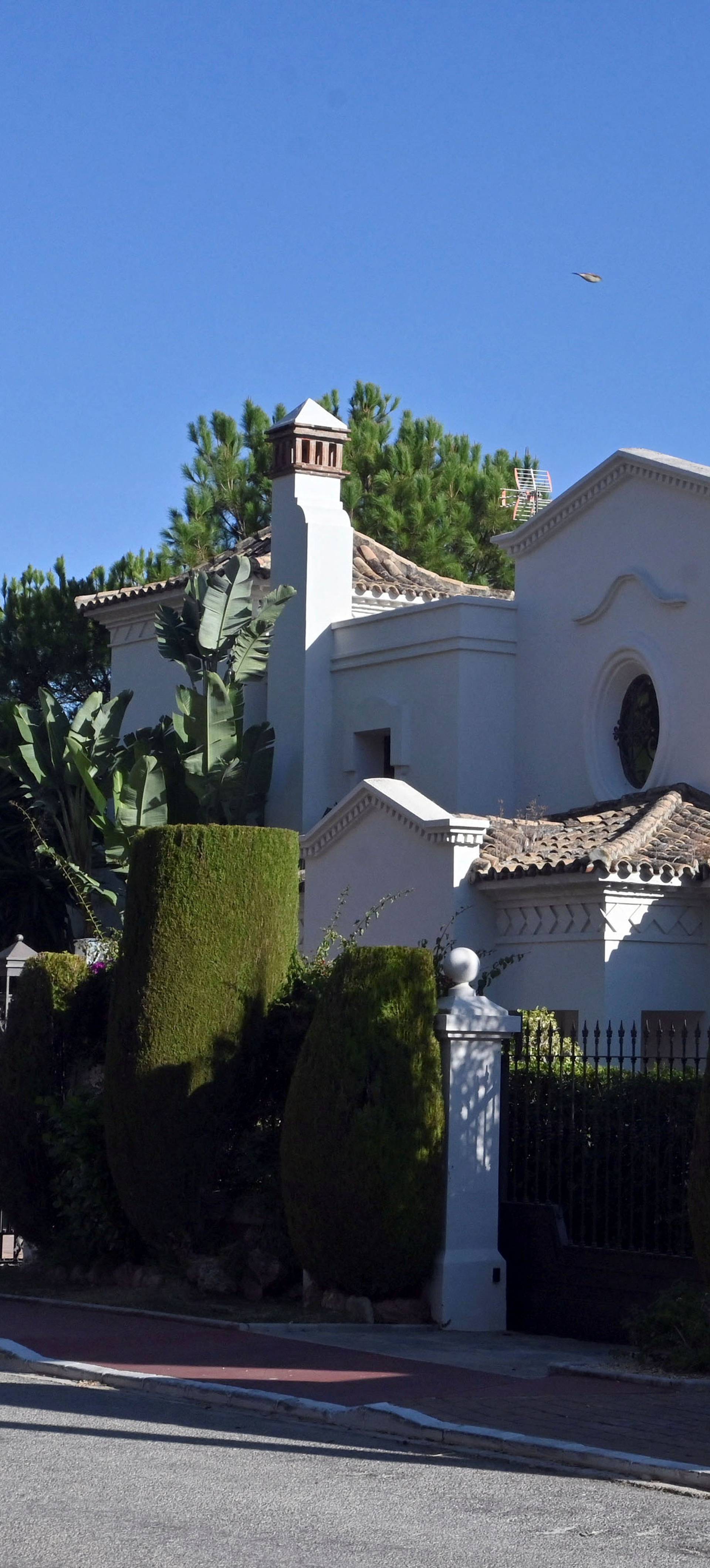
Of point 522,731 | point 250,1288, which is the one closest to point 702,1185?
point 250,1288

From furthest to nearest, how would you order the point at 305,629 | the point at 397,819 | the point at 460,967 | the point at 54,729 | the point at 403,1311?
the point at 54,729
the point at 305,629
the point at 397,819
the point at 460,967
the point at 403,1311

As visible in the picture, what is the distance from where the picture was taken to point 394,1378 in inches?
399

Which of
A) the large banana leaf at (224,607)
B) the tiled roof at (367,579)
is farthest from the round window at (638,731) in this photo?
the large banana leaf at (224,607)

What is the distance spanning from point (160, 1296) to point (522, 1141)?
2859 mm

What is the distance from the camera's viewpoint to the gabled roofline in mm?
21359

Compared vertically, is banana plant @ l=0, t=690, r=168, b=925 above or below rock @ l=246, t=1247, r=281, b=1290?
above

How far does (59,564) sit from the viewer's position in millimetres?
41156

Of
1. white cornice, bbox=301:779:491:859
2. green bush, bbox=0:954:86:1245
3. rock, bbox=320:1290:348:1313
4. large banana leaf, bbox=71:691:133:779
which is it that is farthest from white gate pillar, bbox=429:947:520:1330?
large banana leaf, bbox=71:691:133:779

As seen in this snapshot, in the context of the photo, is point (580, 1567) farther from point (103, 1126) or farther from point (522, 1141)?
point (103, 1126)

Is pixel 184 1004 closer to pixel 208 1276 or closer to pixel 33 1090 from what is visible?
pixel 208 1276

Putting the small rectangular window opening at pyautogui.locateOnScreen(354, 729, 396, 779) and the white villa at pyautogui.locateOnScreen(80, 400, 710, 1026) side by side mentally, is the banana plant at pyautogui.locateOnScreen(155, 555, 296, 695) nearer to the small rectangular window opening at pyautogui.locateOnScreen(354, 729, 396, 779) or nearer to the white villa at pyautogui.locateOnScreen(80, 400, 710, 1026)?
the white villa at pyautogui.locateOnScreen(80, 400, 710, 1026)

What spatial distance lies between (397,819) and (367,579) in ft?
28.2

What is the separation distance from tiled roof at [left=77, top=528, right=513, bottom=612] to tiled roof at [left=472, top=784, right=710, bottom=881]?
7213mm

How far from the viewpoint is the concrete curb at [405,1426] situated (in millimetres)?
7965
